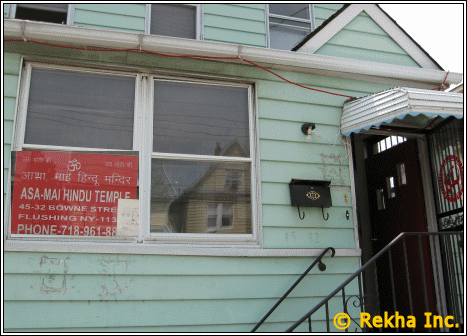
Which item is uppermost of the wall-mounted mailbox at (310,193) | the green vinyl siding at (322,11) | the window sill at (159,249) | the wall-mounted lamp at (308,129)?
the green vinyl siding at (322,11)

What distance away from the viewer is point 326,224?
13.4 ft

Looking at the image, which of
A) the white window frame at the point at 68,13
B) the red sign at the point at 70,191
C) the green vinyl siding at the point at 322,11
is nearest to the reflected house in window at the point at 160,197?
the red sign at the point at 70,191

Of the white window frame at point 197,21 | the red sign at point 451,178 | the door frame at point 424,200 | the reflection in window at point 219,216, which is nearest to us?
the reflection in window at point 219,216

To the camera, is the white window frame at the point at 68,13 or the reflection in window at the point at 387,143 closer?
the white window frame at the point at 68,13

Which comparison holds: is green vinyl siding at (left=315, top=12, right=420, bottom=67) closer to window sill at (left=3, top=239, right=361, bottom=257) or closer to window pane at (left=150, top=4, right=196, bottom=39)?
window pane at (left=150, top=4, right=196, bottom=39)

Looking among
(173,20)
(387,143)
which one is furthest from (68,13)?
(387,143)

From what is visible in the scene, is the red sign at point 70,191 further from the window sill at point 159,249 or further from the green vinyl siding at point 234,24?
the green vinyl siding at point 234,24

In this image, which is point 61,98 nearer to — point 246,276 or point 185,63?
point 185,63

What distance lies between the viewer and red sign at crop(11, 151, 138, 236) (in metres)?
3.53

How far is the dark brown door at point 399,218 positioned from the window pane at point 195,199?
76.1 inches

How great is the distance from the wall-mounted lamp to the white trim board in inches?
42.5

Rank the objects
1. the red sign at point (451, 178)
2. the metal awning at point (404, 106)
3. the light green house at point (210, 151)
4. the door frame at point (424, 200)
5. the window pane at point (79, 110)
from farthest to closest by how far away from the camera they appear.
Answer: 1. the door frame at point (424, 200)
2. the red sign at point (451, 178)
3. the window pane at point (79, 110)
4. the metal awning at point (404, 106)
5. the light green house at point (210, 151)

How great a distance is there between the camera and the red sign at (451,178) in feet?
13.5

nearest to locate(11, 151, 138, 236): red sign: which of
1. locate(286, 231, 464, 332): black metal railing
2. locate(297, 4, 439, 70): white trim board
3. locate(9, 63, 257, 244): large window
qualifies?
locate(9, 63, 257, 244): large window
